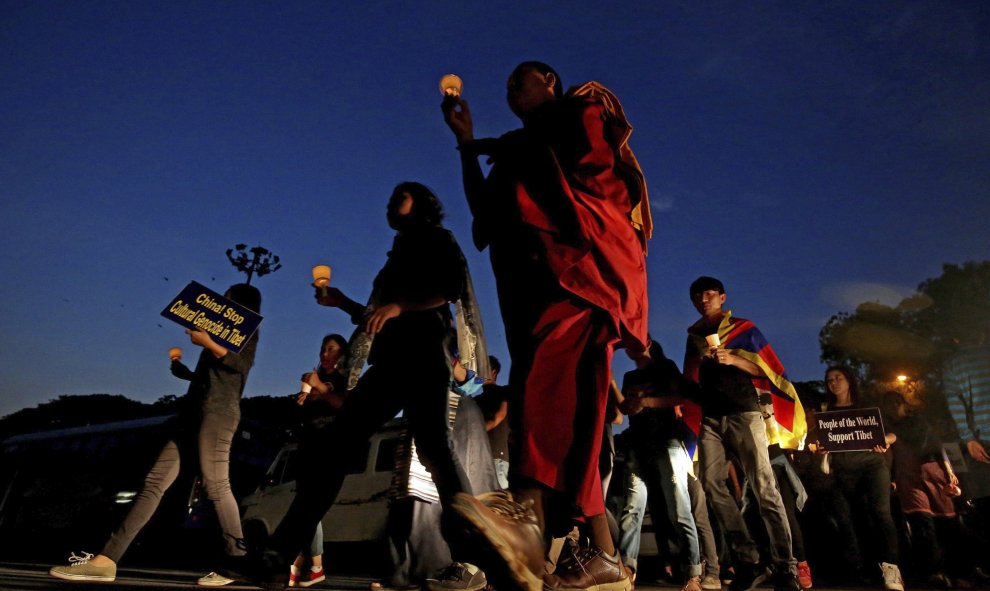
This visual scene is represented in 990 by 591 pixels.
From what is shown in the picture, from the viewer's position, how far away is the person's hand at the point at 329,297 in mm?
3623

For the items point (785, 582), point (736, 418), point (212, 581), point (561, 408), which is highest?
point (736, 418)

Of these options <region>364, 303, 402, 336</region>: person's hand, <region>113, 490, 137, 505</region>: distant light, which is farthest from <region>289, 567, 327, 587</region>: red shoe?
<region>113, 490, 137, 505</region>: distant light

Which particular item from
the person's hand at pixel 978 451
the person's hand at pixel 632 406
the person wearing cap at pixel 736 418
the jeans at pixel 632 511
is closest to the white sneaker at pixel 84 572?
the jeans at pixel 632 511

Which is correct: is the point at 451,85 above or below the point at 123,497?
above

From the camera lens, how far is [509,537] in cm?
162

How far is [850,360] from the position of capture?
31172 millimetres

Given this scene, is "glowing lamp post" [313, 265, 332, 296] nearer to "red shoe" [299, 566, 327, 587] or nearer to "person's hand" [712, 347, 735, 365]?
"red shoe" [299, 566, 327, 587]

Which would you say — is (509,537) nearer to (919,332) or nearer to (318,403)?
(318,403)

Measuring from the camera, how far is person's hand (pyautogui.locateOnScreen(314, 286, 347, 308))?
3623mm

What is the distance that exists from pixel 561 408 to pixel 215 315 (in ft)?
11.3

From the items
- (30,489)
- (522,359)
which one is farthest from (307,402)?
(30,489)

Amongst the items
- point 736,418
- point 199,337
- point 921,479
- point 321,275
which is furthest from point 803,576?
point 199,337

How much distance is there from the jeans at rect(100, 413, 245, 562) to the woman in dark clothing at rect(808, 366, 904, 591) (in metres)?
5.01

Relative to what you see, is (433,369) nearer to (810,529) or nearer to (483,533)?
(483,533)
